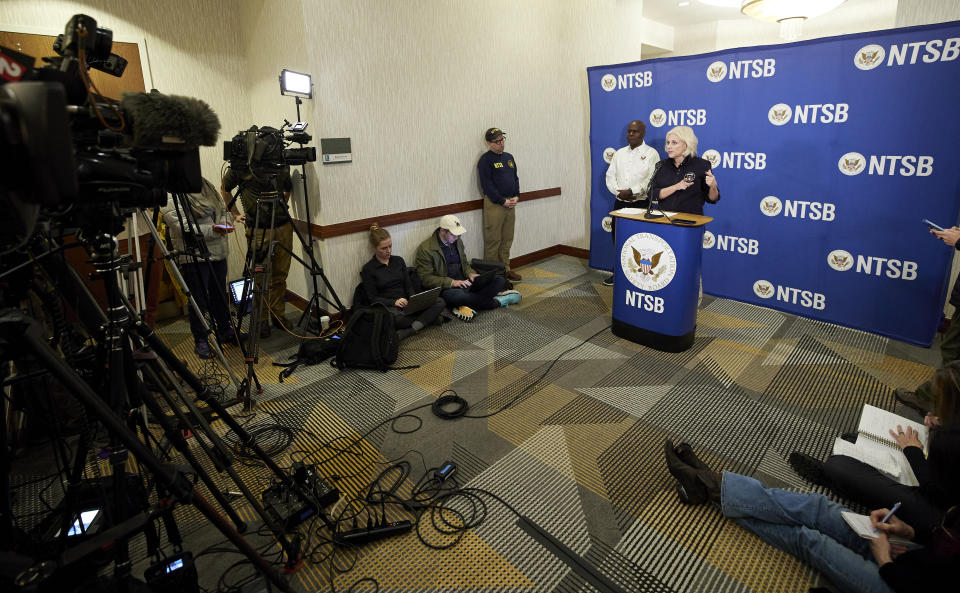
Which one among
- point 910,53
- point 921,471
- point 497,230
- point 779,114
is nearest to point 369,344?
point 497,230

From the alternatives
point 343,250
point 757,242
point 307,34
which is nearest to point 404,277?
point 343,250

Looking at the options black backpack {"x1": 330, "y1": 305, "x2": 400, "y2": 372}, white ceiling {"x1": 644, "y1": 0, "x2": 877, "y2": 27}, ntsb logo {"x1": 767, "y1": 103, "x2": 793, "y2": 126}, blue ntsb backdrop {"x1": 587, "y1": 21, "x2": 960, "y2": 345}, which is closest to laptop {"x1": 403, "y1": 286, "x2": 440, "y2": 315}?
black backpack {"x1": 330, "y1": 305, "x2": 400, "y2": 372}

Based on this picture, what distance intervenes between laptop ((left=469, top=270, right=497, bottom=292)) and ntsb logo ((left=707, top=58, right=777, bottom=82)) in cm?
237

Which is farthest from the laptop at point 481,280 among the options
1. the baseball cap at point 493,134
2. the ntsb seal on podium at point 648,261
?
the baseball cap at point 493,134

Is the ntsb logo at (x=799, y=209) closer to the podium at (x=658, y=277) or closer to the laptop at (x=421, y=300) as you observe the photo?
the podium at (x=658, y=277)

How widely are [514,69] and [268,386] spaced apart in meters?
3.64

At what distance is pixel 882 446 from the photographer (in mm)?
2102

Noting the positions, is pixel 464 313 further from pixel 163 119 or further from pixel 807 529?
pixel 163 119

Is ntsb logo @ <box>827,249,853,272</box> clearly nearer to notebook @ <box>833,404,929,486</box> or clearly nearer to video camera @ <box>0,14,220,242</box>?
notebook @ <box>833,404,929,486</box>

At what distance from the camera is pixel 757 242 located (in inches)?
159

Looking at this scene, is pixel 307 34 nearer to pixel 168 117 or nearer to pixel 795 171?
pixel 168 117

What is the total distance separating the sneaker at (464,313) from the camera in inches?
160

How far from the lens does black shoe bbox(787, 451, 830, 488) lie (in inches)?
84.4

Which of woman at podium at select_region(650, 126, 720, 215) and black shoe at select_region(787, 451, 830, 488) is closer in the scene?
black shoe at select_region(787, 451, 830, 488)
